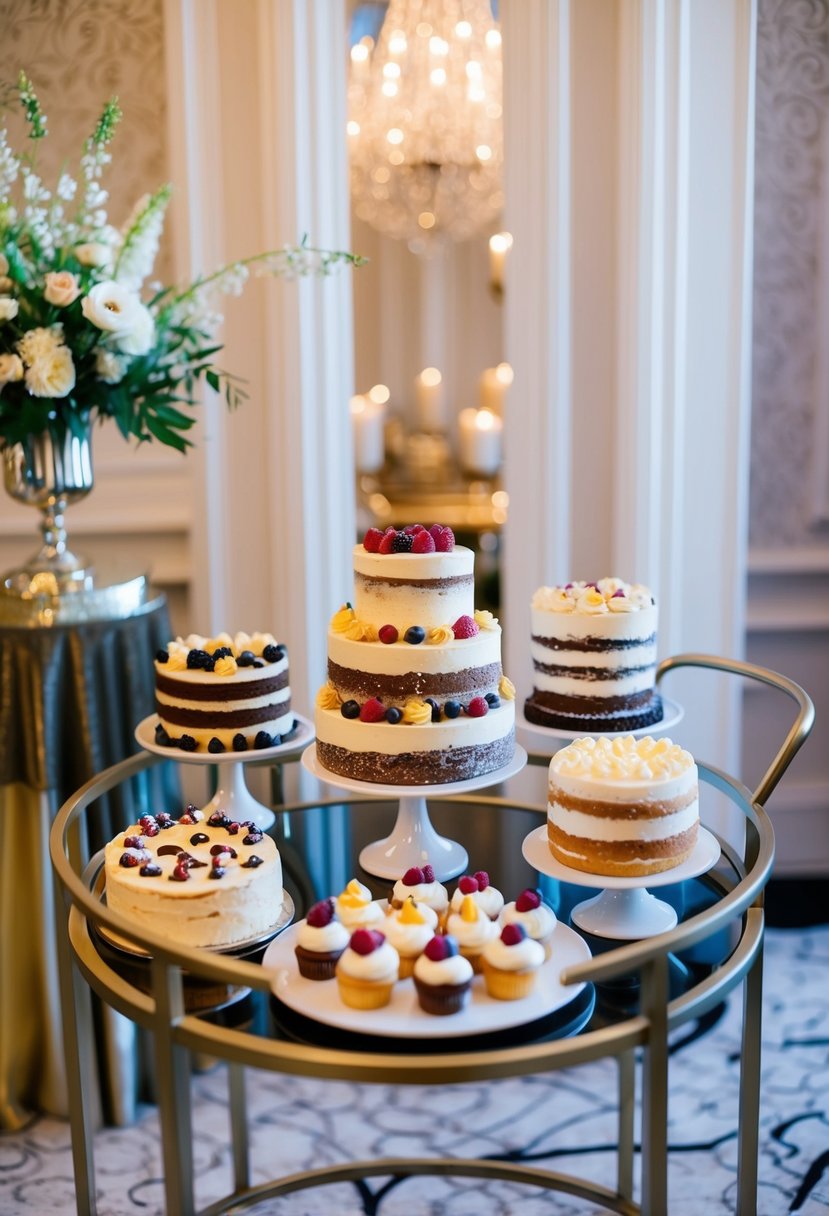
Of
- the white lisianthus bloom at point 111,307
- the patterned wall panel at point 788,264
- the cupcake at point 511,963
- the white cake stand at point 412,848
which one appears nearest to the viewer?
the cupcake at point 511,963

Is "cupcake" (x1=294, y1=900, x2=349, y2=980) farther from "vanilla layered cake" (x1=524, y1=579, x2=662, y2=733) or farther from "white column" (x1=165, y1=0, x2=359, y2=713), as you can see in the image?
"white column" (x1=165, y1=0, x2=359, y2=713)

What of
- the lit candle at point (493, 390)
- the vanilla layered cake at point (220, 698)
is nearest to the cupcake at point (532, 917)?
the vanilla layered cake at point (220, 698)

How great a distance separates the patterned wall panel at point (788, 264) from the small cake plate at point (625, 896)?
173 cm

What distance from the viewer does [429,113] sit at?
3.71m

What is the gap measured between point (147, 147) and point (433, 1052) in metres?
2.23

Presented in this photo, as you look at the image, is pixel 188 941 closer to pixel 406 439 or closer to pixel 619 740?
pixel 619 740

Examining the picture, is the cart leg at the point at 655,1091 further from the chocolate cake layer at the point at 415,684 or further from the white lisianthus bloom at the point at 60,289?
the white lisianthus bloom at the point at 60,289

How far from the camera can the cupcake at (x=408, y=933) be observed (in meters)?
1.34

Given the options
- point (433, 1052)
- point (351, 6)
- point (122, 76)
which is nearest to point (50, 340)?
point (122, 76)

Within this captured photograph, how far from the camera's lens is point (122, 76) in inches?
109

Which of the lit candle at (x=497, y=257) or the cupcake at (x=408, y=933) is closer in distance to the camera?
the cupcake at (x=408, y=933)

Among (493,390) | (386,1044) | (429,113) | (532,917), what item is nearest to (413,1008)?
(386,1044)

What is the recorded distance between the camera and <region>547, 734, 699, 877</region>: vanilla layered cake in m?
1.48

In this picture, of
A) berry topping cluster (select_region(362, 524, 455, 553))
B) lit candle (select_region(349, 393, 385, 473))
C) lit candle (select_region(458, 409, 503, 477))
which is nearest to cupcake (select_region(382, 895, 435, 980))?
berry topping cluster (select_region(362, 524, 455, 553))
